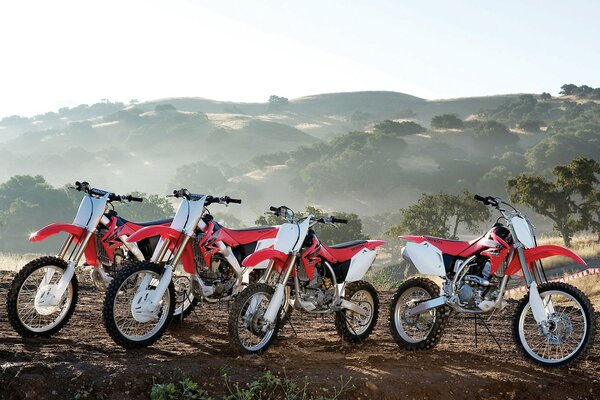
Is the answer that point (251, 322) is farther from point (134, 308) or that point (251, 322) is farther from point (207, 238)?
point (207, 238)

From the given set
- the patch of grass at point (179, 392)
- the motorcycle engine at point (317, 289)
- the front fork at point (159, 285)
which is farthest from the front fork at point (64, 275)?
the motorcycle engine at point (317, 289)

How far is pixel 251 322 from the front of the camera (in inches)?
292

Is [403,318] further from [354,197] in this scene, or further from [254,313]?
[354,197]

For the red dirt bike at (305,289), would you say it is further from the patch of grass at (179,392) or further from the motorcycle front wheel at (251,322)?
the patch of grass at (179,392)

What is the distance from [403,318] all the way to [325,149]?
10344 cm

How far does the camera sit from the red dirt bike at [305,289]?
7.44m

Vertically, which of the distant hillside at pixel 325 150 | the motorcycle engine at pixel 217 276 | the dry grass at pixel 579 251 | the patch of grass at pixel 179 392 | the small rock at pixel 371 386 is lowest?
the patch of grass at pixel 179 392

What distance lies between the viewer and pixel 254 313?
7418mm

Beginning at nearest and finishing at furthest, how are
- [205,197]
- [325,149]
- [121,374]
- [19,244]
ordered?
[121,374] < [205,197] < [19,244] < [325,149]

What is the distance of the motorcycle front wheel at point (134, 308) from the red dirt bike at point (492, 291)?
2.53 meters

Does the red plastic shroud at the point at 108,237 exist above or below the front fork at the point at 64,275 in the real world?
above

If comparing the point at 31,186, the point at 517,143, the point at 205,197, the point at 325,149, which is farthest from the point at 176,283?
the point at 517,143

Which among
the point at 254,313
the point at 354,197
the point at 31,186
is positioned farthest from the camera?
the point at 354,197

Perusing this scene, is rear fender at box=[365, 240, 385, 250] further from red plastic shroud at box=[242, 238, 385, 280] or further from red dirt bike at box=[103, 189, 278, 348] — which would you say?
red dirt bike at box=[103, 189, 278, 348]
